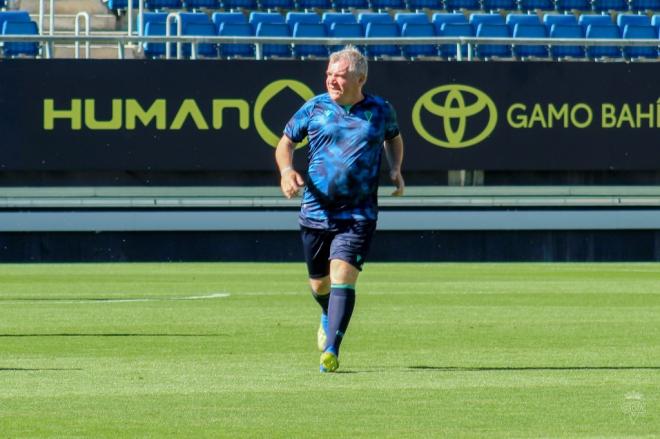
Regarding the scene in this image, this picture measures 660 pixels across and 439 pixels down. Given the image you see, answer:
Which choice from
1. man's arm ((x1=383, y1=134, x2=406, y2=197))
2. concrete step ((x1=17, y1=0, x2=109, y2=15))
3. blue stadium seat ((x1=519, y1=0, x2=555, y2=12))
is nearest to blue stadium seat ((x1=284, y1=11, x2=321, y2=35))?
blue stadium seat ((x1=519, y1=0, x2=555, y2=12))

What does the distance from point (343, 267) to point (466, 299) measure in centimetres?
656

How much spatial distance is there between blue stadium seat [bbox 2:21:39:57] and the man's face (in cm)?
1449

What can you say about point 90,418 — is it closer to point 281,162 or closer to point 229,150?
point 281,162

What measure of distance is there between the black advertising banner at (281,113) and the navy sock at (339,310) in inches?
565

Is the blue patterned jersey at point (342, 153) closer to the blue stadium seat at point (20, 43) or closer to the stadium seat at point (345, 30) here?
the blue stadium seat at point (20, 43)

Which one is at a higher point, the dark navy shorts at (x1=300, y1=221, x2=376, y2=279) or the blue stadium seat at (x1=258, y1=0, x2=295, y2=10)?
the blue stadium seat at (x1=258, y1=0, x2=295, y2=10)

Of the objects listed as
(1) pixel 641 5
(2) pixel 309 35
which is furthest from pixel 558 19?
(2) pixel 309 35

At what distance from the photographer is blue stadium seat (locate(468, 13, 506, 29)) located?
26672 millimetres

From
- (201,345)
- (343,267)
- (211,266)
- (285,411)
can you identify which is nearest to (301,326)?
(201,345)

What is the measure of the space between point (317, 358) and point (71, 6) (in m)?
20.9

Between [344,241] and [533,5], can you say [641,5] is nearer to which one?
[533,5]

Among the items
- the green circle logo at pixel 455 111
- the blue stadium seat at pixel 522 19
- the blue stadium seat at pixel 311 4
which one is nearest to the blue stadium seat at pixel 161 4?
the blue stadium seat at pixel 311 4

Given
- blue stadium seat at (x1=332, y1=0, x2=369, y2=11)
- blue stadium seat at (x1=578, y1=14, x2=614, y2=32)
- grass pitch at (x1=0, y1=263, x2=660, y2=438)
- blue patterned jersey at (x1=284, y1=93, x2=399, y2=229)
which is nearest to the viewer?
grass pitch at (x1=0, y1=263, x2=660, y2=438)

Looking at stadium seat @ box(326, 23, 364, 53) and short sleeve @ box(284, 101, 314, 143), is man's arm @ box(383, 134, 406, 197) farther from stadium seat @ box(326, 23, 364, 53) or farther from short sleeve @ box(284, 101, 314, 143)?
stadium seat @ box(326, 23, 364, 53)
